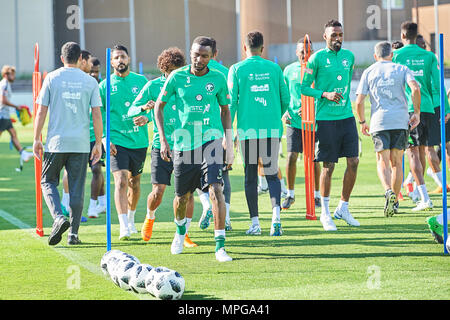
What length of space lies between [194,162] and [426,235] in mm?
2761

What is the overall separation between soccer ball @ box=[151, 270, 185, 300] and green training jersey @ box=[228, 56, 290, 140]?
3.30m

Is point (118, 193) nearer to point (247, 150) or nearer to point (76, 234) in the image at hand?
point (76, 234)

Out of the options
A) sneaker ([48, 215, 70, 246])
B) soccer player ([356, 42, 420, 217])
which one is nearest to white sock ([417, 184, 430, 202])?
soccer player ([356, 42, 420, 217])

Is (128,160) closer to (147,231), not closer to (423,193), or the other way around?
(147,231)

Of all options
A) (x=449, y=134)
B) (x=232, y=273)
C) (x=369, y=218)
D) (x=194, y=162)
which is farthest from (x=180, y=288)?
(x=449, y=134)

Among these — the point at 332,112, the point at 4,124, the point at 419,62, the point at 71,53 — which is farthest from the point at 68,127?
the point at 4,124

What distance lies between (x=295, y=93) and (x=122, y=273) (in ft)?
19.0

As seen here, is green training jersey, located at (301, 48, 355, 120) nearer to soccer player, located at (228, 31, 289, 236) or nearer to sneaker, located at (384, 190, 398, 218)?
soccer player, located at (228, 31, 289, 236)

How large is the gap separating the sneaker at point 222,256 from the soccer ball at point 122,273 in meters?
1.27

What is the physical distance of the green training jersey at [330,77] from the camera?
9.70 meters

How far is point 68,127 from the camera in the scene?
28.6 feet

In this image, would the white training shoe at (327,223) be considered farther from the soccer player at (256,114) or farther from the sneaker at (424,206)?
the sneaker at (424,206)

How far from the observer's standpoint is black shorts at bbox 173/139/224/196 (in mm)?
7996
